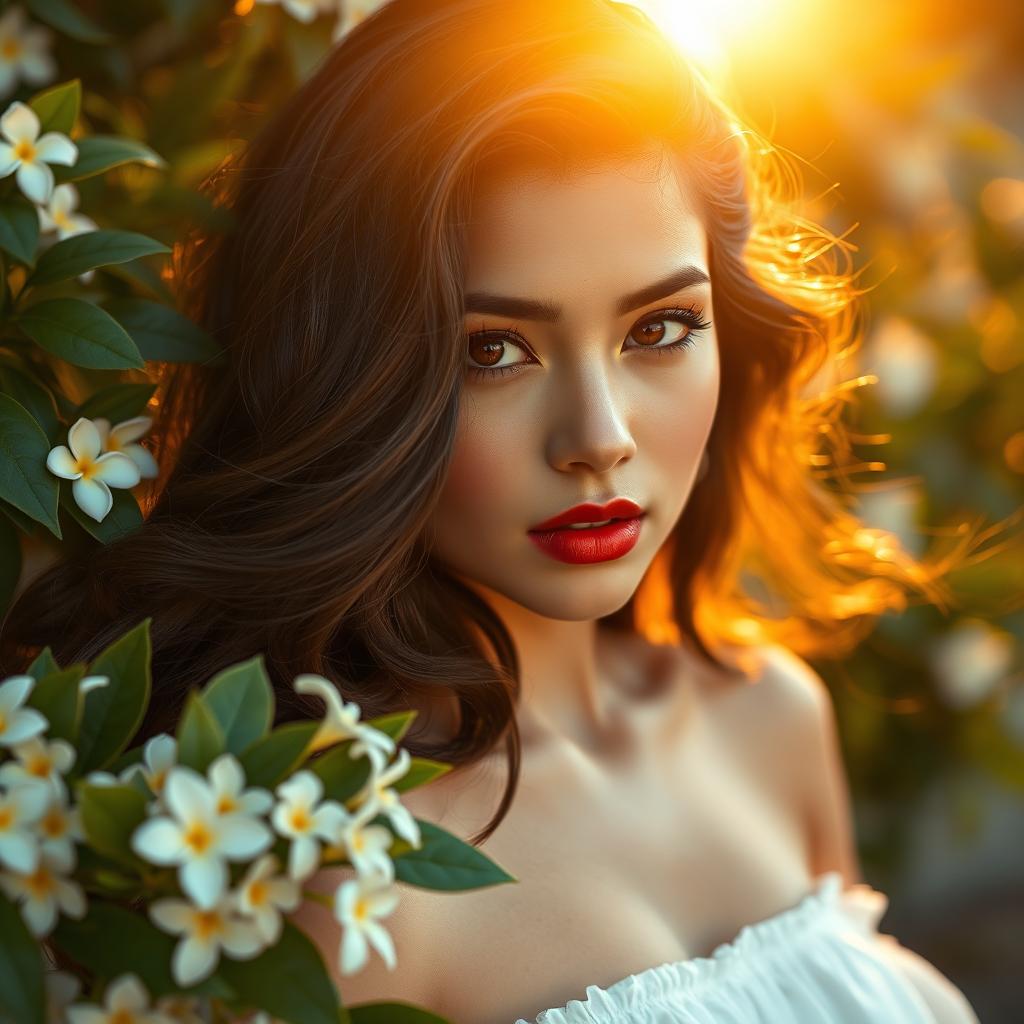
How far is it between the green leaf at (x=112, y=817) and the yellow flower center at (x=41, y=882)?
43 millimetres

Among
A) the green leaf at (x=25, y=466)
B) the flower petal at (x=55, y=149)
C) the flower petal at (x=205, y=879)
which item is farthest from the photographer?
the flower petal at (x=55, y=149)

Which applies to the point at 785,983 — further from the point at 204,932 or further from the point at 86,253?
the point at 86,253

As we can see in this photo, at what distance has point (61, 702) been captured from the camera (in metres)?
0.86

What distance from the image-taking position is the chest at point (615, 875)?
3.89 feet

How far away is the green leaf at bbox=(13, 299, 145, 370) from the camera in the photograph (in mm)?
1095

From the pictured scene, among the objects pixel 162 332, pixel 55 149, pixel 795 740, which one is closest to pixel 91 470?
pixel 162 332

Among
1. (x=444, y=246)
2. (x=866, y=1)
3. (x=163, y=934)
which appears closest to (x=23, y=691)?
(x=163, y=934)

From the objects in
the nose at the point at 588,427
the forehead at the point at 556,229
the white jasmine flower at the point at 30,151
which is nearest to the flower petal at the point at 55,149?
the white jasmine flower at the point at 30,151

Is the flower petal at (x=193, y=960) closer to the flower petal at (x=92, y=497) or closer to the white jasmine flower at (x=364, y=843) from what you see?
the white jasmine flower at (x=364, y=843)

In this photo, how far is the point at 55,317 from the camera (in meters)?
1.11

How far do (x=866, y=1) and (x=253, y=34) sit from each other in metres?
1.13

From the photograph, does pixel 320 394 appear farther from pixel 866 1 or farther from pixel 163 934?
pixel 866 1

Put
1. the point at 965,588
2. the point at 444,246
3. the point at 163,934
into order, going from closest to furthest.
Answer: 1. the point at 163,934
2. the point at 444,246
3. the point at 965,588

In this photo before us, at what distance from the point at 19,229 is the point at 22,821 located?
1.87 feet
